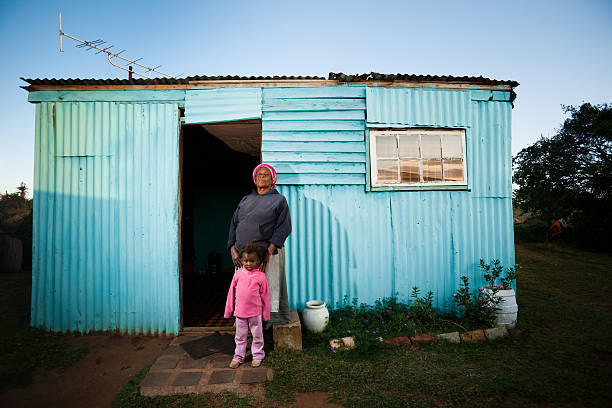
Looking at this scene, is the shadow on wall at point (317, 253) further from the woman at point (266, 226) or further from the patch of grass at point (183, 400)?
the patch of grass at point (183, 400)

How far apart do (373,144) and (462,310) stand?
10.1 ft

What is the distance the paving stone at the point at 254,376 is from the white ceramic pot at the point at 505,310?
3628 millimetres

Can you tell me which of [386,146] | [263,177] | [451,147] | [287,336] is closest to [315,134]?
[386,146]

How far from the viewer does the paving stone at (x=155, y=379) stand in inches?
119

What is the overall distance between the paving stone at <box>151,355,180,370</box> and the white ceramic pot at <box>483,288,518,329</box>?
15.3 ft

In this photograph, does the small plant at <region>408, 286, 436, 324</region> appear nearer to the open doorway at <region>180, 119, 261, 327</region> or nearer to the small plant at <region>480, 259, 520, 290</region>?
the small plant at <region>480, 259, 520, 290</region>

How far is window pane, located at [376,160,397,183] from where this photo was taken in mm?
4781

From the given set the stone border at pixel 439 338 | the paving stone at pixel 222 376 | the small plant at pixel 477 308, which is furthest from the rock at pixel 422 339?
the paving stone at pixel 222 376

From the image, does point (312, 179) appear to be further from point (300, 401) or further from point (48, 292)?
point (48, 292)

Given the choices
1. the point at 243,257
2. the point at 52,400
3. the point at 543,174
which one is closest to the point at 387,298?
the point at 243,257

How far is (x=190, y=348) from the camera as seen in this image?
385cm

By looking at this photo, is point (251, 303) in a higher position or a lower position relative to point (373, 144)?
lower

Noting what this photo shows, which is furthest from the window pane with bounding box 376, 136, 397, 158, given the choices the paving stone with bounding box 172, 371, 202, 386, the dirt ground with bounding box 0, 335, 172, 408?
the dirt ground with bounding box 0, 335, 172, 408

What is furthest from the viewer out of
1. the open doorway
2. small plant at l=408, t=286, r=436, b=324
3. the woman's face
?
the open doorway
